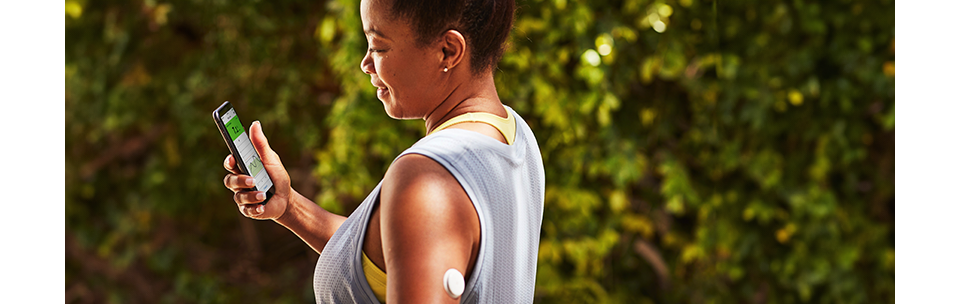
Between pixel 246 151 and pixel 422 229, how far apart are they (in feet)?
0.90

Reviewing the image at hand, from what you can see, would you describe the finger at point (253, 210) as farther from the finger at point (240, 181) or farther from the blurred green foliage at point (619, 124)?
the blurred green foliage at point (619, 124)

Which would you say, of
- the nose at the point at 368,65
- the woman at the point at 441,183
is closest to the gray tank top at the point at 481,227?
the woman at the point at 441,183

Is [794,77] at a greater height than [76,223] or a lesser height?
greater

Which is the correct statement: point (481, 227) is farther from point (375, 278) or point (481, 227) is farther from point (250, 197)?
point (250, 197)

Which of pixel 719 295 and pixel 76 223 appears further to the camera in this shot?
pixel 76 223

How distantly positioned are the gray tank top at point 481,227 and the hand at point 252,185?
13 centimetres

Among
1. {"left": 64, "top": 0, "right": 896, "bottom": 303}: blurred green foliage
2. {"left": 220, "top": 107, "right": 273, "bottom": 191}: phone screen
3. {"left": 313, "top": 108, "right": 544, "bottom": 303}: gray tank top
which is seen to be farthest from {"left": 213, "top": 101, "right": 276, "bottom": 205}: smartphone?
{"left": 64, "top": 0, "right": 896, "bottom": 303}: blurred green foliage

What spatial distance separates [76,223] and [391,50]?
289 centimetres

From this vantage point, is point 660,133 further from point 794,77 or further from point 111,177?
point 111,177

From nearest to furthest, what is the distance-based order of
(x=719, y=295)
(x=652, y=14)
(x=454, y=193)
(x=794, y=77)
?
1. (x=454, y=193)
2. (x=652, y=14)
3. (x=794, y=77)
4. (x=719, y=295)

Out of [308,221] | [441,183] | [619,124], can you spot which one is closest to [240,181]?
[308,221]

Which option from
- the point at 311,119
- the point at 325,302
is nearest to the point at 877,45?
the point at 311,119

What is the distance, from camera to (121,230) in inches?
122

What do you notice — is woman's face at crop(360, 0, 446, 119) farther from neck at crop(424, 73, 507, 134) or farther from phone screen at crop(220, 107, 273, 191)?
phone screen at crop(220, 107, 273, 191)
